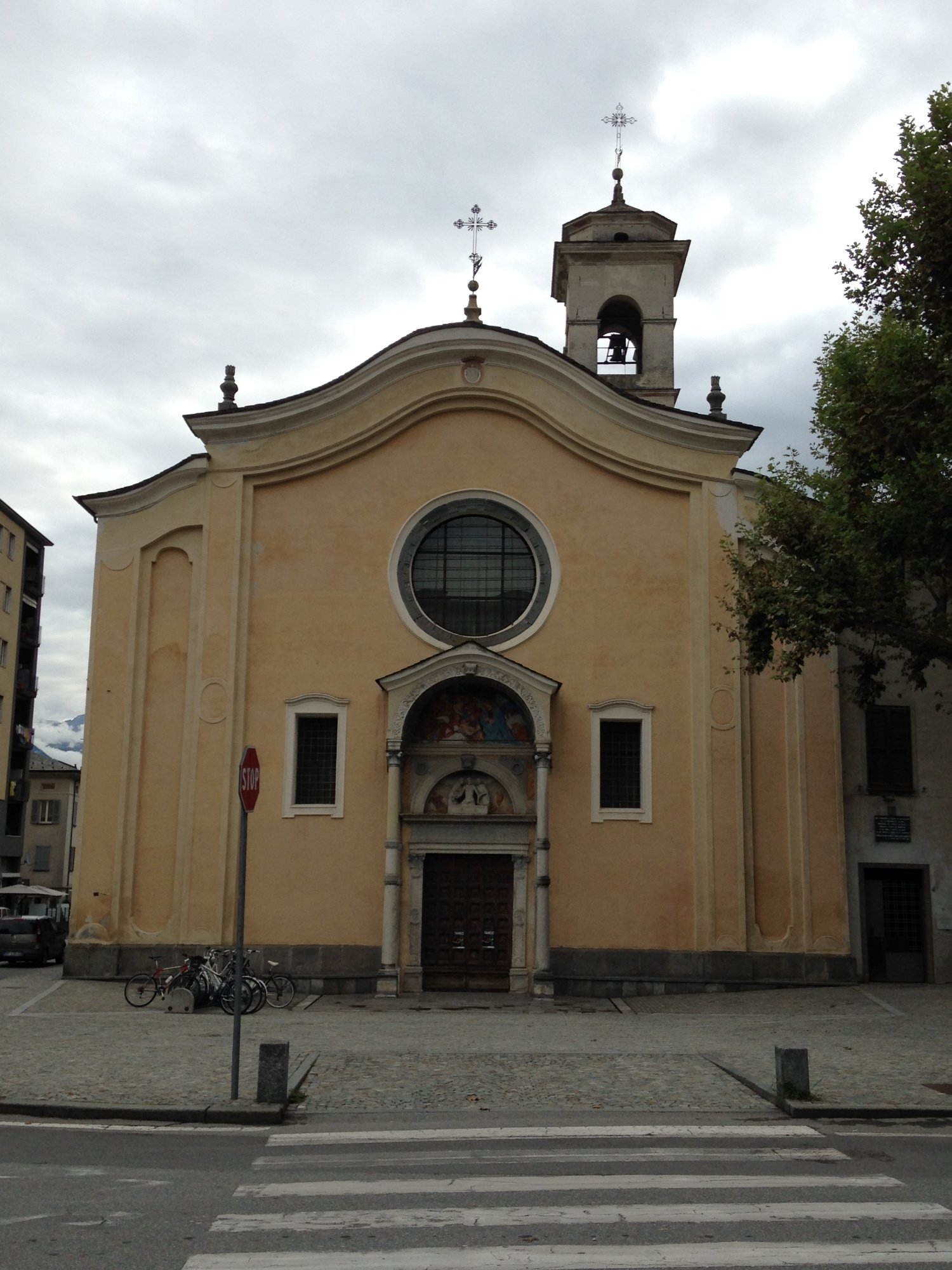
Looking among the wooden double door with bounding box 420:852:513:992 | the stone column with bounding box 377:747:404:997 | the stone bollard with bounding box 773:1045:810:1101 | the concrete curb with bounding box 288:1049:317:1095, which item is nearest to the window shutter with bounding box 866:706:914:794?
the wooden double door with bounding box 420:852:513:992

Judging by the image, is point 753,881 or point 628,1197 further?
point 753,881

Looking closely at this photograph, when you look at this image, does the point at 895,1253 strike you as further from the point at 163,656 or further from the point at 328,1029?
the point at 163,656

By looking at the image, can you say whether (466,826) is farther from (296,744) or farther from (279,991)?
(279,991)

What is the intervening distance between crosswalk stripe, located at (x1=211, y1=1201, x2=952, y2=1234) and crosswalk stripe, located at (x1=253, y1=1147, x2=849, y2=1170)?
139 cm

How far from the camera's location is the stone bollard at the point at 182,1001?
19.1 metres

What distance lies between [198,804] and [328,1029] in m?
7.21

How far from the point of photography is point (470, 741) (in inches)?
912

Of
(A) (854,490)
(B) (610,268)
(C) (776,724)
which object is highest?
(B) (610,268)

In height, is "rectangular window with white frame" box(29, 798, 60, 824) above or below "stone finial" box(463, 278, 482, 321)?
below

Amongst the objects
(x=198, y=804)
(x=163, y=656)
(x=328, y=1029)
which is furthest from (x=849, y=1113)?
(x=163, y=656)

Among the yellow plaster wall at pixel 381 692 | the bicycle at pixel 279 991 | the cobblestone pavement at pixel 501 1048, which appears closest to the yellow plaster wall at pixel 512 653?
the yellow plaster wall at pixel 381 692

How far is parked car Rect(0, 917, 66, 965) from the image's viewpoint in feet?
99.8

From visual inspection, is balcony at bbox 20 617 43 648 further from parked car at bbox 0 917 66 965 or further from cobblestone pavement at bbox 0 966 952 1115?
cobblestone pavement at bbox 0 966 952 1115

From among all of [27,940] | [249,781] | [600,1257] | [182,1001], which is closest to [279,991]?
[182,1001]
